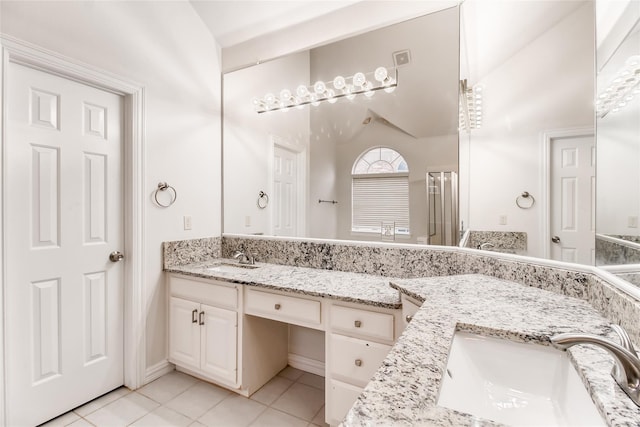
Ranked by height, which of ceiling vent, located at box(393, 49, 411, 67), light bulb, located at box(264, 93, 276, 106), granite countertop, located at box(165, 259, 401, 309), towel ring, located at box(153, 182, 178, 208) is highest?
ceiling vent, located at box(393, 49, 411, 67)

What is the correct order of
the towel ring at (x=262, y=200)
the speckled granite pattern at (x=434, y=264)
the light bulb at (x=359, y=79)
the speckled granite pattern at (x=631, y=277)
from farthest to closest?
the towel ring at (x=262, y=200) → the light bulb at (x=359, y=79) → the speckled granite pattern at (x=434, y=264) → the speckled granite pattern at (x=631, y=277)

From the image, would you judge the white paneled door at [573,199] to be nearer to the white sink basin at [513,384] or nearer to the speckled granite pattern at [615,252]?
the speckled granite pattern at [615,252]

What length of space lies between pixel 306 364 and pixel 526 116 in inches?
87.8

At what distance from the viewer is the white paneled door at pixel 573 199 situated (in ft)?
4.34

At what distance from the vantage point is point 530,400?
765mm

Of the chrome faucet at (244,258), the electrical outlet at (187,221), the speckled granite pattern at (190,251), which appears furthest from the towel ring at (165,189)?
the chrome faucet at (244,258)

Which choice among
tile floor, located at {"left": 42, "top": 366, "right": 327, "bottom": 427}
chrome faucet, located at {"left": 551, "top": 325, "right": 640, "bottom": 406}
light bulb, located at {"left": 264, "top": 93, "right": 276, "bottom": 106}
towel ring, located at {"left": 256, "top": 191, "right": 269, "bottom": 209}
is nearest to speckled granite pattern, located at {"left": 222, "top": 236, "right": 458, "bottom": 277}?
towel ring, located at {"left": 256, "top": 191, "right": 269, "bottom": 209}

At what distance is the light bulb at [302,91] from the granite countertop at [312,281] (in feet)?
4.42

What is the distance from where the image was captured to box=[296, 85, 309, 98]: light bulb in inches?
92.0

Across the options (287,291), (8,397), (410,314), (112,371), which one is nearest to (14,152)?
(8,397)

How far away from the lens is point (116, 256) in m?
2.04

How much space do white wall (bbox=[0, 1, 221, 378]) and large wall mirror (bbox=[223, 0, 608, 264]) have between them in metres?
0.20

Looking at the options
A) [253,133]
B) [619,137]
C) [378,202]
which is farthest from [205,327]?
[619,137]

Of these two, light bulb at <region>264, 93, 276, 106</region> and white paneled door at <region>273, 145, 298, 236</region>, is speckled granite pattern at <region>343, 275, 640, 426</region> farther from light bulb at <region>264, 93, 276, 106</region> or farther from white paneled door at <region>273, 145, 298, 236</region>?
light bulb at <region>264, 93, 276, 106</region>
